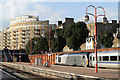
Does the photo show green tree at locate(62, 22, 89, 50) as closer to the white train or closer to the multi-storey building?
the white train

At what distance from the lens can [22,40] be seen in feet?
583

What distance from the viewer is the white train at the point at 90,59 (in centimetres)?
4072

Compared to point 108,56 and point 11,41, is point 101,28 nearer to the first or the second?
point 108,56

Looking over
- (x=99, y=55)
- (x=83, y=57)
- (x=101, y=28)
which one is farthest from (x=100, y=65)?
(x=101, y=28)

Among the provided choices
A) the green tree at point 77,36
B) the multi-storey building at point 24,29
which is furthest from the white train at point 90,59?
the multi-storey building at point 24,29

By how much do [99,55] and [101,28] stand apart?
2525 inches

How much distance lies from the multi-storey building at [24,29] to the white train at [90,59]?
324 ft

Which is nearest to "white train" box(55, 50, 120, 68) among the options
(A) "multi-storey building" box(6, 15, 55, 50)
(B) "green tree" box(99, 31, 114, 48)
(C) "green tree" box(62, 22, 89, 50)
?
(C) "green tree" box(62, 22, 89, 50)

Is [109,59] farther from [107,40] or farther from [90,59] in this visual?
[107,40]

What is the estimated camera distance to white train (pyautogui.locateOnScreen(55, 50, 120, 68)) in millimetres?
40719

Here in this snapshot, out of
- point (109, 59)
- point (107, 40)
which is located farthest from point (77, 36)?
point (109, 59)

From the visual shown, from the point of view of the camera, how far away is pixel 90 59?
1972 inches

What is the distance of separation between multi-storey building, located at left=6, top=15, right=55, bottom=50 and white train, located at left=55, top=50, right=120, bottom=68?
98.8 meters

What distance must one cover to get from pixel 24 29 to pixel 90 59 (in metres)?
129
